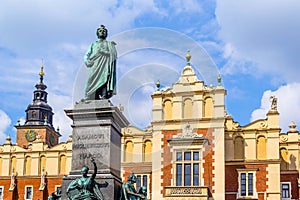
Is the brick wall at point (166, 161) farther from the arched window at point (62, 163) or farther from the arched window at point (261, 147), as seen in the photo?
the arched window at point (62, 163)

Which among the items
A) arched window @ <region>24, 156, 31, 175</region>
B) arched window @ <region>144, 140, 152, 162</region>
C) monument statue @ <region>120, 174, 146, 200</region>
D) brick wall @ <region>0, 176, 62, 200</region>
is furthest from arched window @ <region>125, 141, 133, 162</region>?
monument statue @ <region>120, 174, 146, 200</region>

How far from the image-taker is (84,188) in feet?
38.8

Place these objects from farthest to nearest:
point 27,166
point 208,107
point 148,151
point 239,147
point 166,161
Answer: point 27,166, point 148,151, point 208,107, point 239,147, point 166,161

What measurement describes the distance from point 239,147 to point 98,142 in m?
22.3

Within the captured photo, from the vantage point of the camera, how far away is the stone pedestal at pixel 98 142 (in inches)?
485

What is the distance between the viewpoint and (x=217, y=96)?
109ft

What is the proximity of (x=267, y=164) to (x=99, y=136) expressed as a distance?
21911mm

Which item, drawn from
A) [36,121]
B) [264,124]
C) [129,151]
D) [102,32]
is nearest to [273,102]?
[264,124]

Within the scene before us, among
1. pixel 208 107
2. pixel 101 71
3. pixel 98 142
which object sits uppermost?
pixel 208 107

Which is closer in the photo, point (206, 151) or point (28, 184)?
point (206, 151)

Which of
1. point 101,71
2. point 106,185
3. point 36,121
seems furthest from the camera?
point 36,121

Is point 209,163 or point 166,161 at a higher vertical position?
point 166,161

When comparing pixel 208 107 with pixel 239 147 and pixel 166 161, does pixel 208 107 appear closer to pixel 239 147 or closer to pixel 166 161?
pixel 239 147

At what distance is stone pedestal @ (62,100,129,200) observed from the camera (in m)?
12.3
